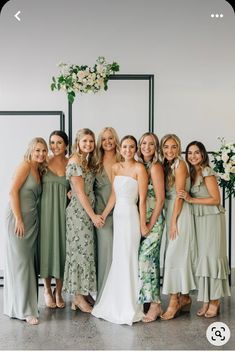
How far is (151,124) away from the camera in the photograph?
427 centimetres

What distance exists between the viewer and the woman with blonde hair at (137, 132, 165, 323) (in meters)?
3.50

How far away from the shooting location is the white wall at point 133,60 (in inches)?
185

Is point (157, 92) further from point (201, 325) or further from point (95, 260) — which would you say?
point (201, 325)

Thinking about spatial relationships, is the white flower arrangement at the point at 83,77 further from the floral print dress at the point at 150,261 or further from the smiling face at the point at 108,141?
the floral print dress at the point at 150,261

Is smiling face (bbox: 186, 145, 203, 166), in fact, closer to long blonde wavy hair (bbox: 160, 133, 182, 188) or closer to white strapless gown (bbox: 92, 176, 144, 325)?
long blonde wavy hair (bbox: 160, 133, 182, 188)

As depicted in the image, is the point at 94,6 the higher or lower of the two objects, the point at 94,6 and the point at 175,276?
the higher

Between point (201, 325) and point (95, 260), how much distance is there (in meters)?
0.88

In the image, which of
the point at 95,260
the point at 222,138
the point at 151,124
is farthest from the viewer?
the point at 222,138

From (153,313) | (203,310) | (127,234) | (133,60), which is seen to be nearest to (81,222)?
(127,234)

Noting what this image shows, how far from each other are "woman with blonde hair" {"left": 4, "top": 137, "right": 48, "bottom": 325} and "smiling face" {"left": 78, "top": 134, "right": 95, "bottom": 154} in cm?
27

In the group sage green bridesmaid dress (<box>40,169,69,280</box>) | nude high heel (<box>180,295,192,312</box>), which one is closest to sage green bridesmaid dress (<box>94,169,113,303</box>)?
sage green bridesmaid dress (<box>40,169,69,280</box>)

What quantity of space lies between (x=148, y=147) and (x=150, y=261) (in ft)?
2.59

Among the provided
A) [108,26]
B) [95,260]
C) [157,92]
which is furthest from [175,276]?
[108,26]

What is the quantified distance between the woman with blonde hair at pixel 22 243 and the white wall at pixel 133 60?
1150 mm
